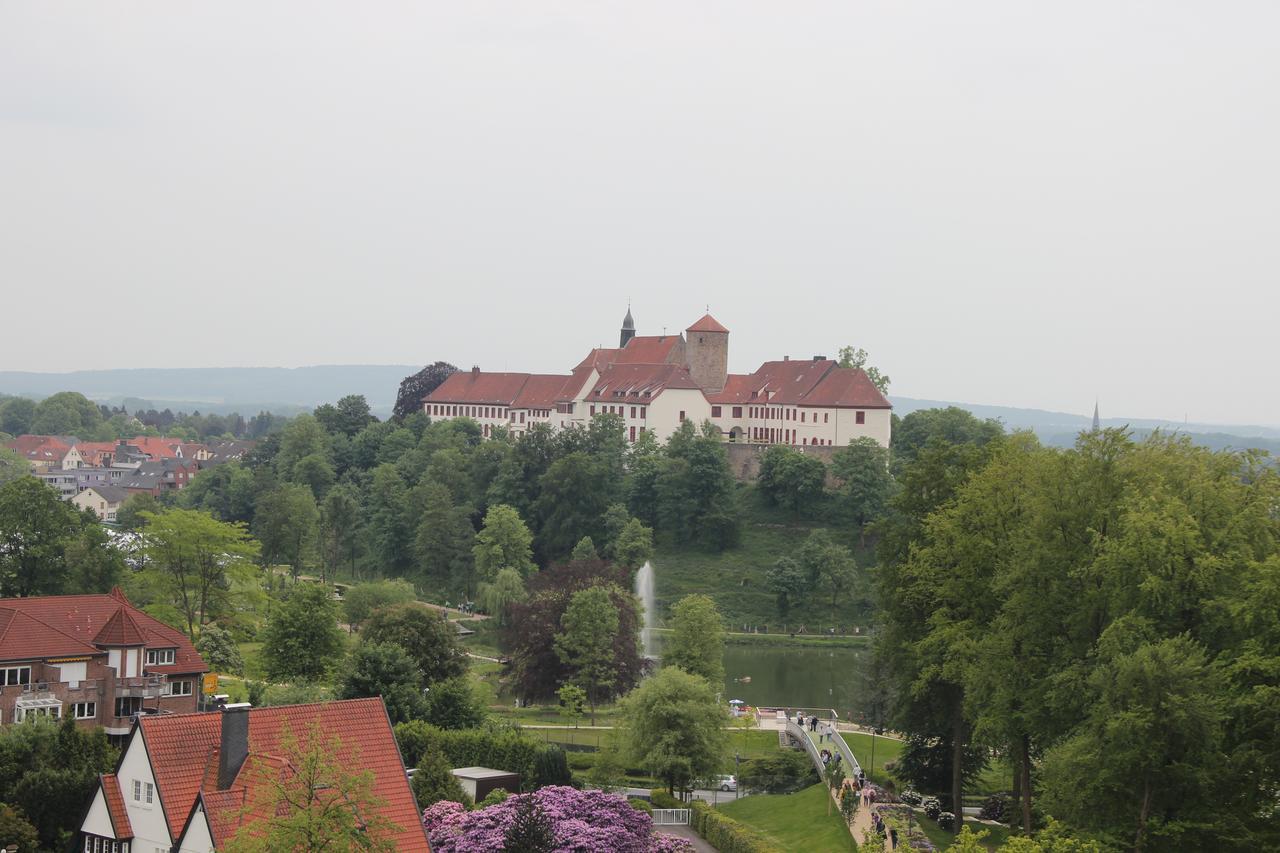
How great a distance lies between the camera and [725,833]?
3644 centimetres

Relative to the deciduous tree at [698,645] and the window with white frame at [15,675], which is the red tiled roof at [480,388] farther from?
the window with white frame at [15,675]

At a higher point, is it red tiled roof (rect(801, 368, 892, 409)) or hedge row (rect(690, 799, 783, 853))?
red tiled roof (rect(801, 368, 892, 409))

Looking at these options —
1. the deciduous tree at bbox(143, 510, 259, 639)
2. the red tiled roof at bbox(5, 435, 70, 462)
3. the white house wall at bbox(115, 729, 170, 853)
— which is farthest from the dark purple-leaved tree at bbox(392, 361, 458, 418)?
the white house wall at bbox(115, 729, 170, 853)

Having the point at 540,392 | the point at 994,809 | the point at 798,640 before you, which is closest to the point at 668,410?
the point at 540,392

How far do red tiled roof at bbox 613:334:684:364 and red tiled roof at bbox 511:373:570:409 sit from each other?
5.36 m

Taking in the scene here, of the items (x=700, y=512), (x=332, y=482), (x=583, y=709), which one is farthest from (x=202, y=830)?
(x=332, y=482)

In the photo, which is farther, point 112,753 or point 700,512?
point 700,512

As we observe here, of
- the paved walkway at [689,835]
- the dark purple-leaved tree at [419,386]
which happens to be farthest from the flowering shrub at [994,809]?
the dark purple-leaved tree at [419,386]

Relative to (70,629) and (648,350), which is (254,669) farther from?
(648,350)

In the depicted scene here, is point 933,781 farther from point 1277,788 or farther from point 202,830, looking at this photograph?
point 202,830

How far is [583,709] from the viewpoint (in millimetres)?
59875

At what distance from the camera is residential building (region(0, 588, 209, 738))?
3969 cm

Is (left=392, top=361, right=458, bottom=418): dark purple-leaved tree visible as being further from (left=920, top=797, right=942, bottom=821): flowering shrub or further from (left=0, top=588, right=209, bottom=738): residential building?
(left=920, top=797, right=942, bottom=821): flowering shrub

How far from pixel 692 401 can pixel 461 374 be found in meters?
27.1
